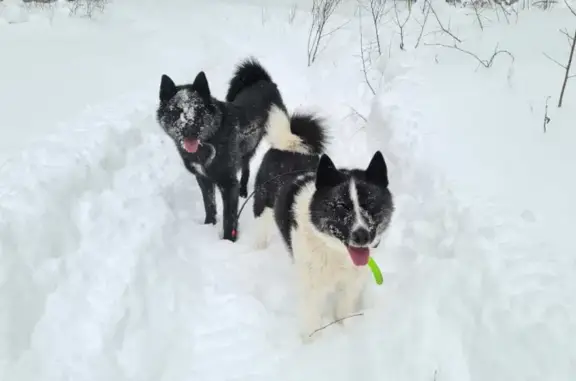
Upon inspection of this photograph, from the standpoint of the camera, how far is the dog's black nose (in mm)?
2428

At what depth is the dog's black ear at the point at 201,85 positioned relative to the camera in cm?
383

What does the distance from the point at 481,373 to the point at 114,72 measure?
19.3 ft

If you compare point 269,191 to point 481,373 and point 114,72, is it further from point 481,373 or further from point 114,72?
point 114,72

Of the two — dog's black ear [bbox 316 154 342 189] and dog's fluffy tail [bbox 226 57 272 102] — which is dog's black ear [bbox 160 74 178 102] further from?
dog's black ear [bbox 316 154 342 189]

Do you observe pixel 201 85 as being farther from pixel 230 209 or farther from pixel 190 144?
pixel 230 209

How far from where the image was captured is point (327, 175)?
265 cm

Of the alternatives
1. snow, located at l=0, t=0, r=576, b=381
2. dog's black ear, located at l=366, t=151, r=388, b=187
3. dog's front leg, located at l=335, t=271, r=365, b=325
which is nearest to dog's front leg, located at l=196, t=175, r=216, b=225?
snow, located at l=0, t=0, r=576, b=381

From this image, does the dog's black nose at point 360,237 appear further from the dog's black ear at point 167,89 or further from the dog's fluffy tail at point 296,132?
the dog's black ear at point 167,89

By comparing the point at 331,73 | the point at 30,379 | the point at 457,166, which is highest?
the point at 457,166

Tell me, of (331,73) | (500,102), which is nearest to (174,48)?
(331,73)

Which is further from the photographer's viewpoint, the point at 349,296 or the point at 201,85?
the point at 201,85

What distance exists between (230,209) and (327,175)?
163 centimetres

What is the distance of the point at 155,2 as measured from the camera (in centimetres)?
1187

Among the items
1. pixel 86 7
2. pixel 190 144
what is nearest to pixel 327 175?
pixel 190 144
